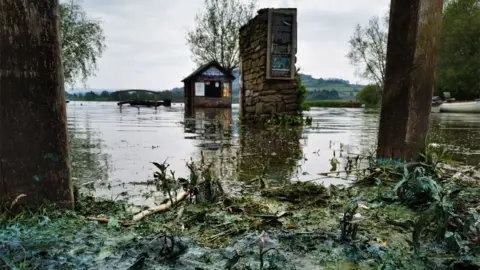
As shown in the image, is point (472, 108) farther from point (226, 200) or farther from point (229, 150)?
point (226, 200)

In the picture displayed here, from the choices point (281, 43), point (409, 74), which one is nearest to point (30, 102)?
point (409, 74)

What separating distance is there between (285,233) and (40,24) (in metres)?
1.77

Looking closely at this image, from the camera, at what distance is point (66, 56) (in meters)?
28.5

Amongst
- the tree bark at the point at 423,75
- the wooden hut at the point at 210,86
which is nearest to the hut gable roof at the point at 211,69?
the wooden hut at the point at 210,86

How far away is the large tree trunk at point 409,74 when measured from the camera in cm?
289

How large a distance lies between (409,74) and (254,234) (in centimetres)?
210

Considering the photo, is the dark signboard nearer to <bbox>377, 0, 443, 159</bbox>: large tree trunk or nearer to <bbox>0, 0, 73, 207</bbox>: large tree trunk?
<bbox>377, 0, 443, 159</bbox>: large tree trunk

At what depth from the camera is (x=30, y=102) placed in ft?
6.23

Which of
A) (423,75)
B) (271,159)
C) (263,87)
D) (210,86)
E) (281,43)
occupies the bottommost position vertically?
(271,159)

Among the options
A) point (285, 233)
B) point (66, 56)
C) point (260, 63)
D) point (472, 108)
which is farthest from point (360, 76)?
point (285, 233)

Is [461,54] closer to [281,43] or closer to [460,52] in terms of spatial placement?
[460,52]

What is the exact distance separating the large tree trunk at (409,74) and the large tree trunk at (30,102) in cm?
270

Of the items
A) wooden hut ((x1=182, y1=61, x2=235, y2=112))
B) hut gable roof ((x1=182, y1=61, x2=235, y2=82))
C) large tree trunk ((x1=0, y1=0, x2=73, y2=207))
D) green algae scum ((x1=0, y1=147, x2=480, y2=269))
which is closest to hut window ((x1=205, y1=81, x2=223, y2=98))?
wooden hut ((x1=182, y1=61, x2=235, y2=112))

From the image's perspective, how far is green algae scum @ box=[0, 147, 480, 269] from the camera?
1498mm
